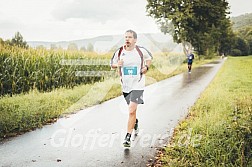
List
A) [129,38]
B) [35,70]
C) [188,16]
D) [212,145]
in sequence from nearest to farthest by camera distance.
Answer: [212,145] < [129,38] < [35,70] < [188,16]

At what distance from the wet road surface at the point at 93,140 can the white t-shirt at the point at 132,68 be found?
3.49 ft

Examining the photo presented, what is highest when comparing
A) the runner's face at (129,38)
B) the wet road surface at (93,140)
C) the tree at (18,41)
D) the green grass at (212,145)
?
the tree at (18,41)

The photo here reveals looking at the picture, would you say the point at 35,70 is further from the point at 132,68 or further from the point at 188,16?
the point at 188,16

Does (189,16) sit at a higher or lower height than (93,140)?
higher

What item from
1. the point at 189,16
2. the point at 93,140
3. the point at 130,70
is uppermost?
the point at 189,16

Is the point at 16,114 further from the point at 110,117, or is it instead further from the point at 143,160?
the point at 143,160

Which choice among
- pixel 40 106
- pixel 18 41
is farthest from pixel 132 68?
pixel 18 41

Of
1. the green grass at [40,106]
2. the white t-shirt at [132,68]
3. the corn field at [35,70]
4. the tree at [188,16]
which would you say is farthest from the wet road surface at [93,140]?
the tree at [188,16]

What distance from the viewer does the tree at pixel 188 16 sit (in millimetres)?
22938

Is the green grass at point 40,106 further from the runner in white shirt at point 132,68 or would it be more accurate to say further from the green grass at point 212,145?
the green grass at point 212,145

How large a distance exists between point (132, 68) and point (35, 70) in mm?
6779

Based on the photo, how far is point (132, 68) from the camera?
207 inches

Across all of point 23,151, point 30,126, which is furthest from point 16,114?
point 23,151

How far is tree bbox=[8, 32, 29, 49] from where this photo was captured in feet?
39.5
